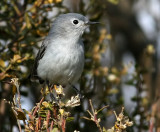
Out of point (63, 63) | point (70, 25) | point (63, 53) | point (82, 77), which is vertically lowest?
point (82, 77)

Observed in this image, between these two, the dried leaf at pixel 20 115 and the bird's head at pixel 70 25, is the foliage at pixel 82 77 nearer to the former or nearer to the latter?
the bird's head at pixel 70 25

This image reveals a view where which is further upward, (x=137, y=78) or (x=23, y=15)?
(x=23, y=15)

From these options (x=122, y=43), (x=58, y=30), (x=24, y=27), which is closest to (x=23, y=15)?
(x=24, y=27)

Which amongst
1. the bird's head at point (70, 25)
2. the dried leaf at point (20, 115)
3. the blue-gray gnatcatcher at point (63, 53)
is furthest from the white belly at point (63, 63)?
the dried leaf at point (20, 115)

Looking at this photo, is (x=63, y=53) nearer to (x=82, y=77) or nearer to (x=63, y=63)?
(x=63, y=63)

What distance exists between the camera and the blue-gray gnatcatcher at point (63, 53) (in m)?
3.36

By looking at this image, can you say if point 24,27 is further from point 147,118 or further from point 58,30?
point 147,118

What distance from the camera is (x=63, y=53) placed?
3.36 m

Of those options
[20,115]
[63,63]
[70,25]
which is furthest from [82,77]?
[20,115]

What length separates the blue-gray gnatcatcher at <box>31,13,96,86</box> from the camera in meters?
3.36

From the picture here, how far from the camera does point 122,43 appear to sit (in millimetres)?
5109

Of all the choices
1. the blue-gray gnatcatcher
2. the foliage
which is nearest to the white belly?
the blue-gray gnatcatcher

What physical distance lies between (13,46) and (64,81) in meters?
0.73

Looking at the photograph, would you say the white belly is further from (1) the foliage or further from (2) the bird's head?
(2) the bird's head
